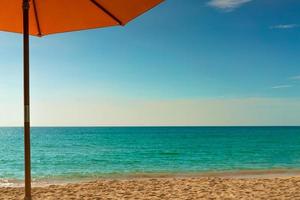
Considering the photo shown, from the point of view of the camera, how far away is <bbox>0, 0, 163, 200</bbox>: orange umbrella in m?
3.17

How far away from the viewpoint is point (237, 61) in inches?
1689

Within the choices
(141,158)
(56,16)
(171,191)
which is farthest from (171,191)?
(141,158)

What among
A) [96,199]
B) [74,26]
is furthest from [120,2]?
[96,199]

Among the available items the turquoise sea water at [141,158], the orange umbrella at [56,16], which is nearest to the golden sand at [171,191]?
the orange umbrella at [56,16]

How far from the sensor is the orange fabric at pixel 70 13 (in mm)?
3309

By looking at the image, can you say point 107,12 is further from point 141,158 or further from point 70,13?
point 141,158

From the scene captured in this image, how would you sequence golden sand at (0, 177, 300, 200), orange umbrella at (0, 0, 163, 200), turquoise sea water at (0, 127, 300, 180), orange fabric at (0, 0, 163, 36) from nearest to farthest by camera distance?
orange umbrella at (0, 0, 163, 200) → orange fabric at (0, 0, 163, 36) → golden sand at (0, 177, 300, 200) → turquoise sea water at (0, 127, 300, 180)

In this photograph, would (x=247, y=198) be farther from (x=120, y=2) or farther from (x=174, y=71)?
(x=174, y=71)

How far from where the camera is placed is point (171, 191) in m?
7.59

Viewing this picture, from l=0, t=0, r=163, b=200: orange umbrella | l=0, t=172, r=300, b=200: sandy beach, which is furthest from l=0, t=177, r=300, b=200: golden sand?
l=0, t=0, r=163, b=200: orange umbrella

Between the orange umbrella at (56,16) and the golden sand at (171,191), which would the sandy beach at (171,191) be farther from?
the orange umbrella at (56,16)

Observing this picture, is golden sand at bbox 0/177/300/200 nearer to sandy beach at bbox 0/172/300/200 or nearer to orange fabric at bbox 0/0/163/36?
sandy beach at bbox 0/172/300/200

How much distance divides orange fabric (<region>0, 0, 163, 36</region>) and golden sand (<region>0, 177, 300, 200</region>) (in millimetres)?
3988

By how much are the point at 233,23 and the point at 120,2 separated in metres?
33.0
